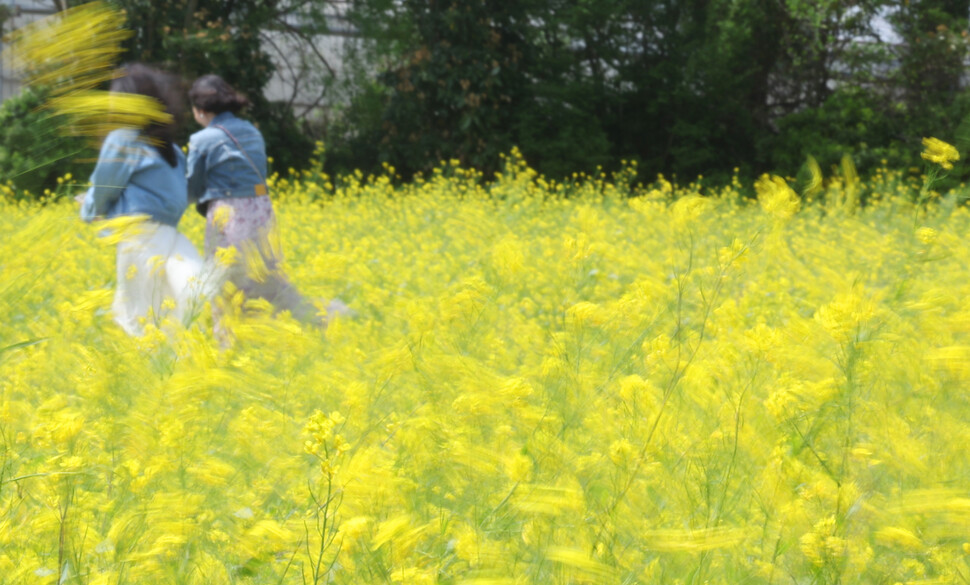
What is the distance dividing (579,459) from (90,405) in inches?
49.0

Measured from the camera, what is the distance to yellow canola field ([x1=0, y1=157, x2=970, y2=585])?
5.34ft

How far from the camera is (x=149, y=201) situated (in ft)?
15.9

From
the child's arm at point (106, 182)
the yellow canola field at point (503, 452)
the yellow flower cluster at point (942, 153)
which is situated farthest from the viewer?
the child's arm at point (106, 182)

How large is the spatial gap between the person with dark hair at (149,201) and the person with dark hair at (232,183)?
166 mm

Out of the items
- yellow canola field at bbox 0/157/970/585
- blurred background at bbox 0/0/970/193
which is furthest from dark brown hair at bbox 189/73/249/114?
blurred background at bbox 0/0/970/193

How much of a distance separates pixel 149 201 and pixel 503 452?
335 cm

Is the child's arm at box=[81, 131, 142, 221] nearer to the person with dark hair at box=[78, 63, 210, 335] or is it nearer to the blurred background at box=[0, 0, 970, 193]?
the person with dark hair at box=[78, 63, 210, 335]

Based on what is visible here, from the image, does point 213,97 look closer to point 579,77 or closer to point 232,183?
point 232,183

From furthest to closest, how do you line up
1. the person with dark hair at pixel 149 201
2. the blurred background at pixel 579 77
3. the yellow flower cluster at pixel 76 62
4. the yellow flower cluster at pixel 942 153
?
the blurred background at pixel 579 77 → the person with dark hair at pixel 149 201 → the yellow flower cluster at pixel 942 153 → the yellow flower cluster at pixel 76 62

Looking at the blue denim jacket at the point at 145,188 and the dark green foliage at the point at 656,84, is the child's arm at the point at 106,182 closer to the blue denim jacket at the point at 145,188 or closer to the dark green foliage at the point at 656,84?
the blue denim jacket at the point at 145,188

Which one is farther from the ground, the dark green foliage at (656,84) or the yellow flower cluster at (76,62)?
the yellow flower cluster at (76,62)

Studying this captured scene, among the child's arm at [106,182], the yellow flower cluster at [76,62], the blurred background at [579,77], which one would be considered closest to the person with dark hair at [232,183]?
the child's arm at [106,182]

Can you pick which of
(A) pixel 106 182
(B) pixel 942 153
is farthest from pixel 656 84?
(B) pixel 942 153

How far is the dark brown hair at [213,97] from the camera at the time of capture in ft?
17.2
